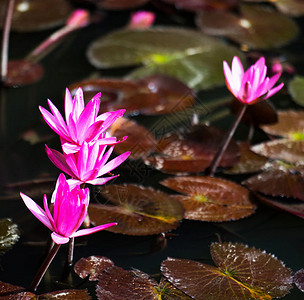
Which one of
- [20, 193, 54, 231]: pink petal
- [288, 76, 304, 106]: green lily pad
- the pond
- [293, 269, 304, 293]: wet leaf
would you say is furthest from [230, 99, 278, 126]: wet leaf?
[20, 193, 54, 231]: pink petal

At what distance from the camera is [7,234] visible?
1.11m

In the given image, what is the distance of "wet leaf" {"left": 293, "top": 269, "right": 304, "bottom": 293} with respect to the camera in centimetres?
102

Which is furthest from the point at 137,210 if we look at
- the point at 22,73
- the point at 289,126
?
the point at 22,73

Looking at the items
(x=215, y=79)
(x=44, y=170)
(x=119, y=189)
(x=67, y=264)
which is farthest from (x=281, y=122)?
(x=67, y=264)

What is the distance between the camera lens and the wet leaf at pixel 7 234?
1.08 m

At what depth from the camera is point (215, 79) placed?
1.80 meters

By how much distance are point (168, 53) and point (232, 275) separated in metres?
1.11

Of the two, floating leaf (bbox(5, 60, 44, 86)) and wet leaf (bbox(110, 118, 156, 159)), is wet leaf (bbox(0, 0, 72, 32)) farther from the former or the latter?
wet leaf (bbox(110, 118, 156, 159))

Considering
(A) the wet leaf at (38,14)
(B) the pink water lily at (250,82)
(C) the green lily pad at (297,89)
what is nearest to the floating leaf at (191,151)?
(B) the pink water lily at (250,82)

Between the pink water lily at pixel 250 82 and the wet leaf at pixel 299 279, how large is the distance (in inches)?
15.0

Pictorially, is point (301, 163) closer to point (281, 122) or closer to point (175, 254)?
point (281, 122)

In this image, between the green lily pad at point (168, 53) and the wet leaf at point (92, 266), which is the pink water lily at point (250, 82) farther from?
the green lily pad at point (168, 53)

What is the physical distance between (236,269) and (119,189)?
1.17 ft

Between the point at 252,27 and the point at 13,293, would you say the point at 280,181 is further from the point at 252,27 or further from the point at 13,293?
the point at 252,27
